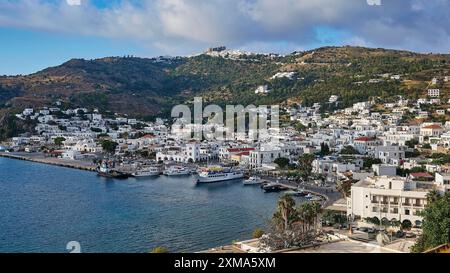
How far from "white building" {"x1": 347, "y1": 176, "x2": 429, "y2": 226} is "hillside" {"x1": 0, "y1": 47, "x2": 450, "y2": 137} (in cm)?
1497

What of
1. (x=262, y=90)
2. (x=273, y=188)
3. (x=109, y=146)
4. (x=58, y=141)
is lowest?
(x=273, y=188)

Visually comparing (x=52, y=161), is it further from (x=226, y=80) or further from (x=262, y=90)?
(x=226, y=80)

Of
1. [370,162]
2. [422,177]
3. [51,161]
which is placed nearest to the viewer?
[422,177]

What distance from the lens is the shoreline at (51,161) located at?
597 inches

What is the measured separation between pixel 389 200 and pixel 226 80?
Result: 28743 mm

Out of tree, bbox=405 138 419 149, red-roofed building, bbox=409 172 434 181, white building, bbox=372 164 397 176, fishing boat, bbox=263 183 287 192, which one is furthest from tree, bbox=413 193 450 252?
tree, bbox=405 138 419 149

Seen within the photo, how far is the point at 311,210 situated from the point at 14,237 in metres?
3.74

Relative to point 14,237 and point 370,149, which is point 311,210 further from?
point 370,149

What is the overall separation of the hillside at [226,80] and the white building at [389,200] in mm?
14969

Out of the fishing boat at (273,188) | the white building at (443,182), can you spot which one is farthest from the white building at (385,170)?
the white building at (443,182)

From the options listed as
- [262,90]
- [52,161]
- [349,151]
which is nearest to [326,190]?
[349,151]

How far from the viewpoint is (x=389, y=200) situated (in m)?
6.83

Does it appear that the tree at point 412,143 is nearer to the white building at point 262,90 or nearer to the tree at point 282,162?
the tree at point 282,162

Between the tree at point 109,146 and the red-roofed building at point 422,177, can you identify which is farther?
the tree at point 109,146
